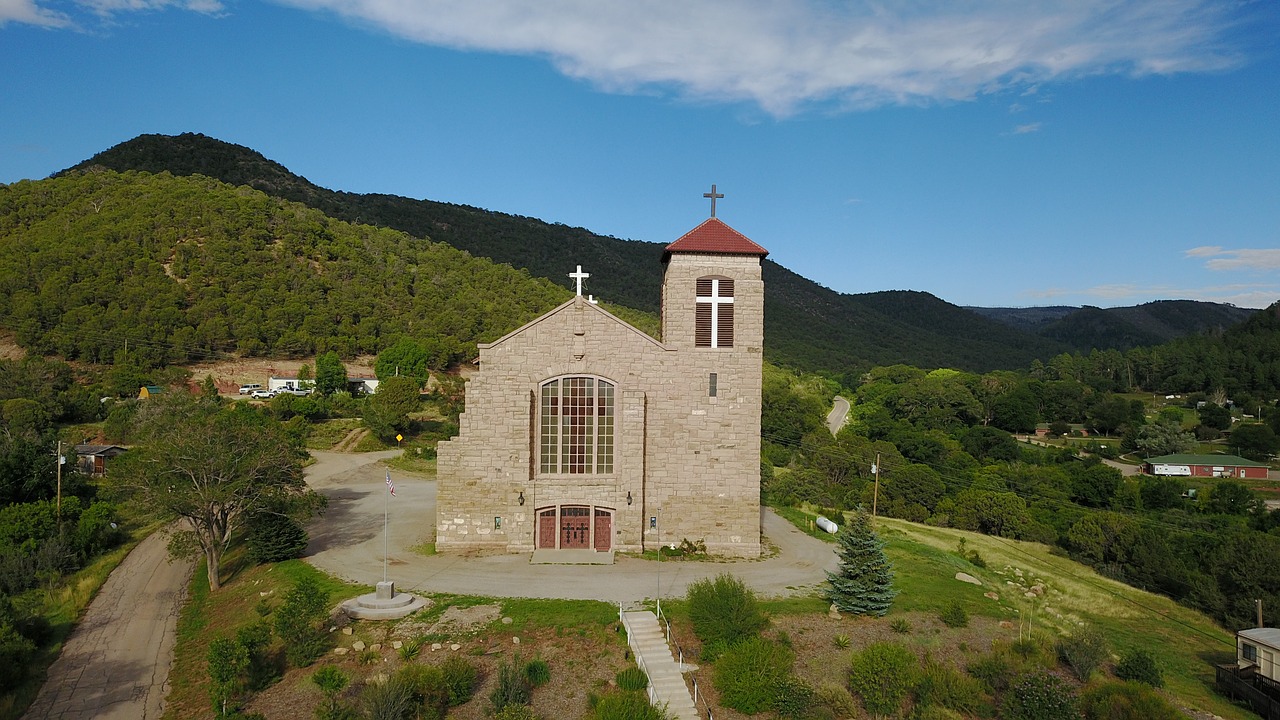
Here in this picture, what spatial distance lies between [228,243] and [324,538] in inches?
2531

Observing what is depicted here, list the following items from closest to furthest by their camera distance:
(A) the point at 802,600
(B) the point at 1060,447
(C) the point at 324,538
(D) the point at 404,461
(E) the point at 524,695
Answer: (E) the point at 524,695
(A) the point at 802,600
(C) the point at 324,538
(D) the point at 404,461
(B) the point at 1060,447

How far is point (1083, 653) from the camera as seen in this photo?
18719 mm

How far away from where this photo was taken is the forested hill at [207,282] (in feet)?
217

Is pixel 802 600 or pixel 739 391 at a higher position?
pixel 739 391

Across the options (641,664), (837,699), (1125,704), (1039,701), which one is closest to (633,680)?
(641,664)

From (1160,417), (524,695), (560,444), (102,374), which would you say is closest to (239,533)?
(560,444)

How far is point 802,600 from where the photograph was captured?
2192cm

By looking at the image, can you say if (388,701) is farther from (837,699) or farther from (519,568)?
(837,699)

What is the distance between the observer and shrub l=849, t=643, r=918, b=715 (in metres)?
16.3

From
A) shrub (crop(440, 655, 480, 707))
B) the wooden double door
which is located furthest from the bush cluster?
the wooden double door

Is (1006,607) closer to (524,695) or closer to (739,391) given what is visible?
(739,391)

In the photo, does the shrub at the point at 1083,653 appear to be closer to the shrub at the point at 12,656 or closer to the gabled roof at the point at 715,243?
the gabled roof at the point at 715,243

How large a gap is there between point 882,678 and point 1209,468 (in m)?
70.0

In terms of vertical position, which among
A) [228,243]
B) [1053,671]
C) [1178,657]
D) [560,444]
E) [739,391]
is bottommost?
[1178,657]
